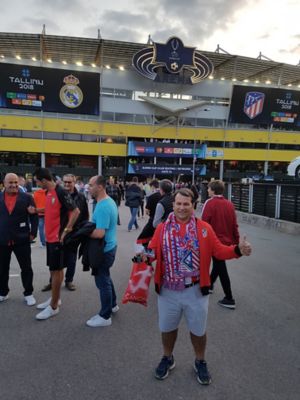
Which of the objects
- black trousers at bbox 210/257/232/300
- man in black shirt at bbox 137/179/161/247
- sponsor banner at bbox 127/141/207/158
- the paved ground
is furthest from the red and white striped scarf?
sponsor banner at bbox 127/141/207/158

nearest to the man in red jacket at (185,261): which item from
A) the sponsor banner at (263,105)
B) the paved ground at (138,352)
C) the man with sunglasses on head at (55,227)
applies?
the paved ground at (138,352)

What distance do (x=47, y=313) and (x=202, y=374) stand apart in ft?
7.03

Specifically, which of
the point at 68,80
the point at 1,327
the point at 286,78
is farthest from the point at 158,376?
the point at 286,78

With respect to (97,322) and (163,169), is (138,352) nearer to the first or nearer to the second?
(97,322)

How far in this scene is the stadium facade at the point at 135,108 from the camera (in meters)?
33.2

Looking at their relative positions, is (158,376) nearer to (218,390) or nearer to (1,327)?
(218,390)

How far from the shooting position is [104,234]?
3.23 meters

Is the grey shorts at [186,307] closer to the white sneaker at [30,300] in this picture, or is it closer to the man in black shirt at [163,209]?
the man in black shirt at [163,209]

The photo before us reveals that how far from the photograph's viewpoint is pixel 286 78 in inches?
1674

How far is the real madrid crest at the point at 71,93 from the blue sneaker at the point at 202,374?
34755 millimetres

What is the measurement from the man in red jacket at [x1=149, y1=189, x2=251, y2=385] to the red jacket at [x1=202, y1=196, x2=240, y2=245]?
172 cm

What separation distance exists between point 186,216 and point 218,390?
4.93 feet

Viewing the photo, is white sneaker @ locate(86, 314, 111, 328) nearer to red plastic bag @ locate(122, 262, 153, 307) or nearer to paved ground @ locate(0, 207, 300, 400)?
paved ground @ locate(0, 207, 300, 400)

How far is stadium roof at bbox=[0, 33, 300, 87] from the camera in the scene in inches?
1266
